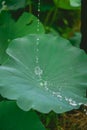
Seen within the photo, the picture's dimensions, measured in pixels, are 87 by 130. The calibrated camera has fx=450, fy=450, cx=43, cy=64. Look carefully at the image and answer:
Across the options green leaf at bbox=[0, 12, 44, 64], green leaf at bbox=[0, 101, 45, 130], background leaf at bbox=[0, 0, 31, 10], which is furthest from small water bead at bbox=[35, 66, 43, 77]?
background leaf at bbox=[0, 0, 31, 10]

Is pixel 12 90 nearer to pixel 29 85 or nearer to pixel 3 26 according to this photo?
pixel 29 85

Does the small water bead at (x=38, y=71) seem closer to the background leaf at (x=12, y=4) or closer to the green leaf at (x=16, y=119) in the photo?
the green leaf at (x=16, y=119)

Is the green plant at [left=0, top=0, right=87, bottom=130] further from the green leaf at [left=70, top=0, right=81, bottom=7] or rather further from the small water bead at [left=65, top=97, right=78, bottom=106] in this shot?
the green leaf at [left=70, top=0, right=81, bottom=7]

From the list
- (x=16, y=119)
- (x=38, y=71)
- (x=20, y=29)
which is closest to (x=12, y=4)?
(x=20, y=29)

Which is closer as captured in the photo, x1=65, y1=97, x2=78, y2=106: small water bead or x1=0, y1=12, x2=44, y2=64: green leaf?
x1=65, y1=97, x2=78, y2=106: small water bead

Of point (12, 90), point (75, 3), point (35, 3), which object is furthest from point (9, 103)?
point (35, 3)

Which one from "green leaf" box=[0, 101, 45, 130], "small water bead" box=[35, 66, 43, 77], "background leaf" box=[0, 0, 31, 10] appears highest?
"small water bead" box=[35, 66, 43, 77]

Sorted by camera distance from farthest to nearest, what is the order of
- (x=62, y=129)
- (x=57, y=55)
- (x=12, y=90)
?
(x=62, y=129)
(x=57, y=55)
(x=12, y=90)
